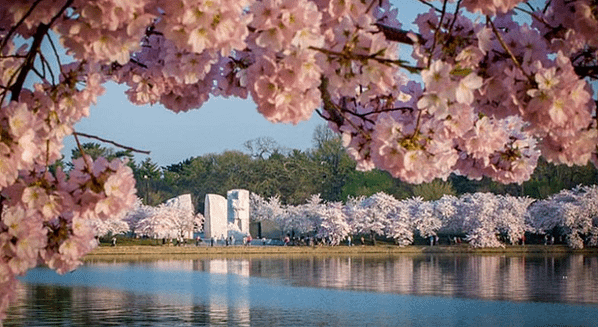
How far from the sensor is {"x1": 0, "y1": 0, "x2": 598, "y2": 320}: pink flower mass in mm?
2717

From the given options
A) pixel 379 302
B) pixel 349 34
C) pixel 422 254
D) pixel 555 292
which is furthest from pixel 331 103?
pixel 422 254

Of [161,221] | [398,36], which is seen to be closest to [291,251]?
[161,221]

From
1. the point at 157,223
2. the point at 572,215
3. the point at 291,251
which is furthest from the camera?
the point at 157,223

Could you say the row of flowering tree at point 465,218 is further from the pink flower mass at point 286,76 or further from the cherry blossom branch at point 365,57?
the cherry blossom branch at point 365,57

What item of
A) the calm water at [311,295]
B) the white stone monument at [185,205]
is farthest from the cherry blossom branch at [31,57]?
the white stone monument at [185,205]

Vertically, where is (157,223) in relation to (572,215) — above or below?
below

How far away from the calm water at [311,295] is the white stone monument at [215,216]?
9532 millimetres

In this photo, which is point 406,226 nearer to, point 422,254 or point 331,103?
point 422,254

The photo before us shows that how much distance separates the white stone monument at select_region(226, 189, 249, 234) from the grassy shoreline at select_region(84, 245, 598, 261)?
346 cm

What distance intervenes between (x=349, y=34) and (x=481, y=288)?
34.0 m

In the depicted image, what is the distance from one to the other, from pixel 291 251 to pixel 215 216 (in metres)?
5.07

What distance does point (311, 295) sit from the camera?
3334 cm

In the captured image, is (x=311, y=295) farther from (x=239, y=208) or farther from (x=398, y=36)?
(x=398, y=36)

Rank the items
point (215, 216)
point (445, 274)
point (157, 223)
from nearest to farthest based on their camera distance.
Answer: point (445, 274) → point (215, 216) → point (157, 223)
